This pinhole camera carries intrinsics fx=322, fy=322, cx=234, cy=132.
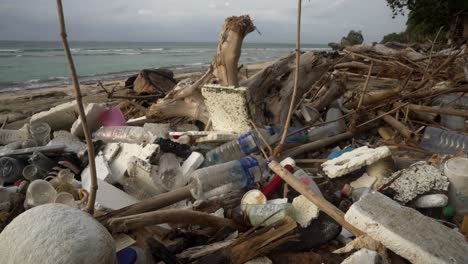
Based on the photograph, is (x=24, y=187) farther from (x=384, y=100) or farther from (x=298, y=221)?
(x=384, y=100)

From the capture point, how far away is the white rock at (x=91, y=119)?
386 centimetres

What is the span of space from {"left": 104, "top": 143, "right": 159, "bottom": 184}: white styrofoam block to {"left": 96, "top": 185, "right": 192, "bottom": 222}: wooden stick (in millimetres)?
722

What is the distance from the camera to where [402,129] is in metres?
3.94

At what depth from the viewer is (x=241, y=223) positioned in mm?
2188

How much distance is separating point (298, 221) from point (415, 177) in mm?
1026

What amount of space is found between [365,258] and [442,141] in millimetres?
2998

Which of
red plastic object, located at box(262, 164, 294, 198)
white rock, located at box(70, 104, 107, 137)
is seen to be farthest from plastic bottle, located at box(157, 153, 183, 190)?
white rock, located at box(70, 104, 107, 137)

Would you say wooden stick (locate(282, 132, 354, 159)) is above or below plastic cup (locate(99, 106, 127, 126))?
below

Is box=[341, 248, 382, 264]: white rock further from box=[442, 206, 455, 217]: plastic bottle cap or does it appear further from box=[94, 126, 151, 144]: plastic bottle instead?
box=[94, 126, 151, 144]: plastic bottle

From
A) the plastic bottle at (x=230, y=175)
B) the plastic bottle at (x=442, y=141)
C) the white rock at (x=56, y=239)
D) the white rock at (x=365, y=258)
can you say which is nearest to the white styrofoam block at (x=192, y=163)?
the plastic bottle at (x=230, y=175)

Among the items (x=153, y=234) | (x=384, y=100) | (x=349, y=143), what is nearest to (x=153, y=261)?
(x=153, y=234)

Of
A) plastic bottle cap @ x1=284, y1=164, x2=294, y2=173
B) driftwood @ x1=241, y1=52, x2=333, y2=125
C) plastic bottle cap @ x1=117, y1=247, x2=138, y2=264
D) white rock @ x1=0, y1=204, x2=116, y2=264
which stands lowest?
plastic bottle cap @ x1=117, y1=247, x2=138, y2=264

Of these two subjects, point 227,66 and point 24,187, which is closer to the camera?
point 24,187

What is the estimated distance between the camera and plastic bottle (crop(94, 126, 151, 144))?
3779 mm
